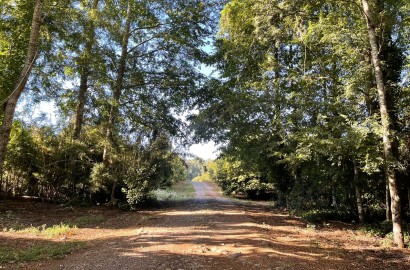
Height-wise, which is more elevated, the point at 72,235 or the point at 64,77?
the point at 64,77

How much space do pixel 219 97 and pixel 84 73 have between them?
7.28m

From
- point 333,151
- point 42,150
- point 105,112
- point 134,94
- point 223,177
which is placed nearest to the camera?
point 333,151

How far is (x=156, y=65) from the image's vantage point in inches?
694

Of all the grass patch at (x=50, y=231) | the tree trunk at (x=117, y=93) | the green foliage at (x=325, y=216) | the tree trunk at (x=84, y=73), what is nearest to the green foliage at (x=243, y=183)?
the green foliage at (x=325, y=216)

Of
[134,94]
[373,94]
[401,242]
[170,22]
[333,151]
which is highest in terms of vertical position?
[170,22]

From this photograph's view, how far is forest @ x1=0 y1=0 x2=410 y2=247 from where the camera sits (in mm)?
9922

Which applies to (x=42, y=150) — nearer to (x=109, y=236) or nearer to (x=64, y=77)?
(x=64, y=77)

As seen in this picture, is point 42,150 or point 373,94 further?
point 42,150

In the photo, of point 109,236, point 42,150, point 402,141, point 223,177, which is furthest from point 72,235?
point 223,177

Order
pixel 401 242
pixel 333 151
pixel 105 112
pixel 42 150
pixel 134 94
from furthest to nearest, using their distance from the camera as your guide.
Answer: pixel 134 94 → pixel 105 112 → pixel 42 150 → pixel 333 151 → pixel 401 242

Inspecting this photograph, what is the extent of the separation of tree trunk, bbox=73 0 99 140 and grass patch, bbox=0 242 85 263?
894 centimetres

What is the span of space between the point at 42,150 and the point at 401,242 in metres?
14.5

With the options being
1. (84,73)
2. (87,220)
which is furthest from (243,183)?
(87,220)

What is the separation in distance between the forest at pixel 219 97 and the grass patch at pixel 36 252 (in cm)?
424
